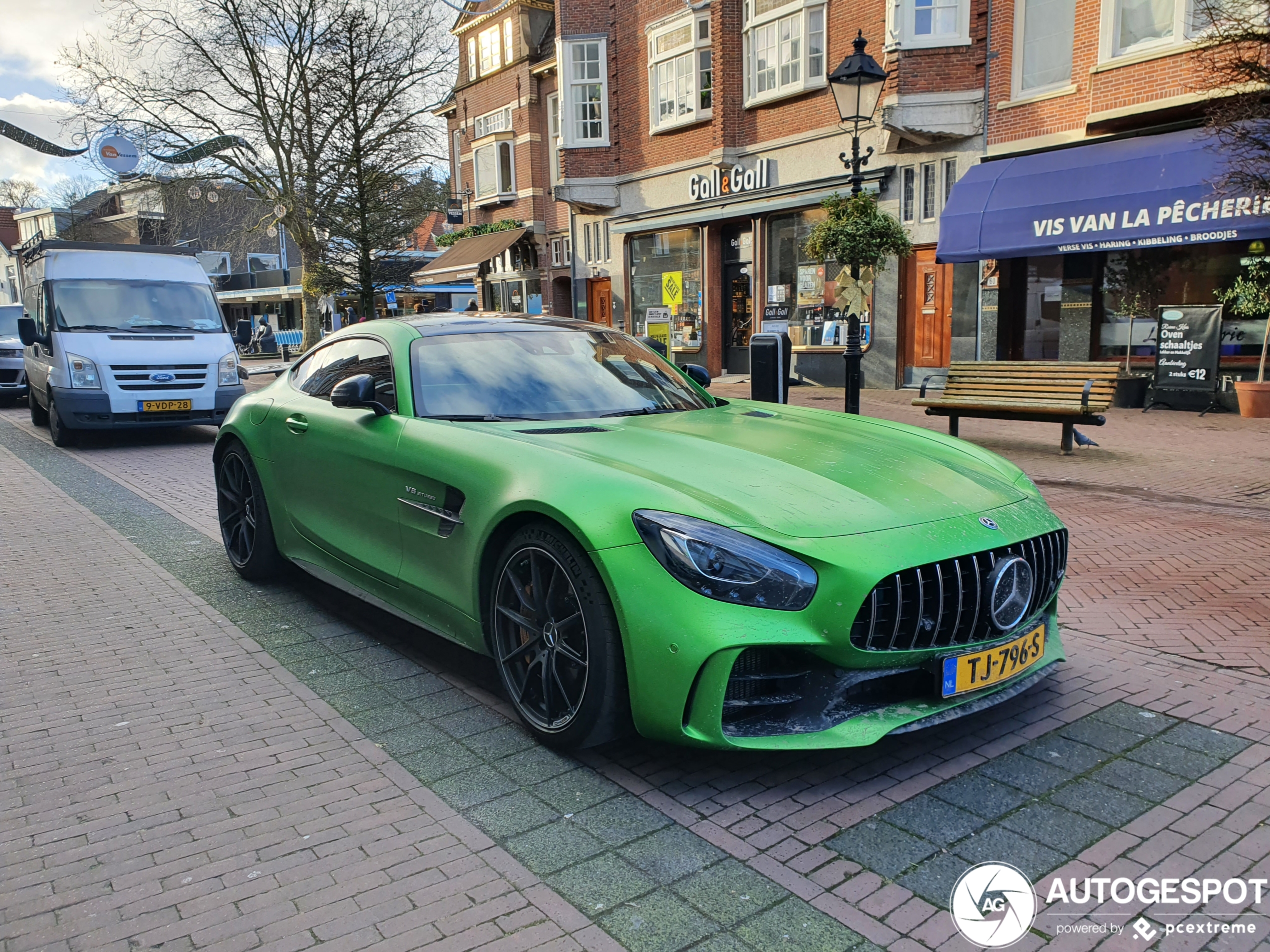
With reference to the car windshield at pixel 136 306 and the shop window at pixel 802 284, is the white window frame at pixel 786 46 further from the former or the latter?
the car windshield at pixel 136 306

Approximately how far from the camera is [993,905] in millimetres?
2398

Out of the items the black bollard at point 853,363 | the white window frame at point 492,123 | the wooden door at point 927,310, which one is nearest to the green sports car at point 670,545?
the black bollard at point 853,363

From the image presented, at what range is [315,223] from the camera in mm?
24172

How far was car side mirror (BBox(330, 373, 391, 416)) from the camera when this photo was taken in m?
4.12

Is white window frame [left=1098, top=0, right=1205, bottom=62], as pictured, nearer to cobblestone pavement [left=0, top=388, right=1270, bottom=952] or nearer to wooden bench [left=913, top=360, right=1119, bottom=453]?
wooden bench [left=913, top=360, right=1119, bottom=453]

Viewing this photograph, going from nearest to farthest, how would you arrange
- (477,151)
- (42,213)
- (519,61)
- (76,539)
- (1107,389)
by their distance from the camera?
(76,539)
(1107,389)
(519,61)
(477,151)
(42,213)

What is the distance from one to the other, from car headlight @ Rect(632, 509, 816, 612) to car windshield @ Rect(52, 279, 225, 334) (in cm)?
1094

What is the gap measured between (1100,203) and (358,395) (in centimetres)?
1255

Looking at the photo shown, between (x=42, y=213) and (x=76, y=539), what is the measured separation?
248ft

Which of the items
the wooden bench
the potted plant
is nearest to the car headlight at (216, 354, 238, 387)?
the wooden bench

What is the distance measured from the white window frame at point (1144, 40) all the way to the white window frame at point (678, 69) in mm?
8674

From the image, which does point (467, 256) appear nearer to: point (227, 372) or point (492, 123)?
point (492, 123)

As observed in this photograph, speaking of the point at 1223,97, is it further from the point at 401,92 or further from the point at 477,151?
the point at 477,151

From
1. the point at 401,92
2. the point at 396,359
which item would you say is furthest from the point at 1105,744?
the point at 401,92
